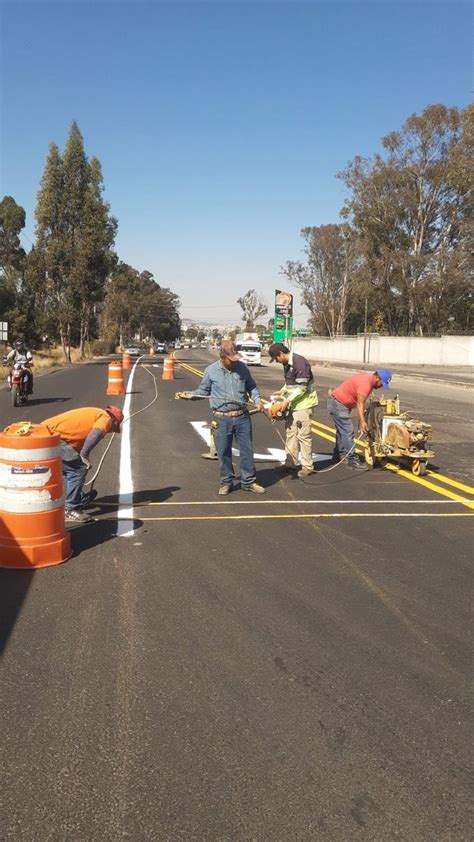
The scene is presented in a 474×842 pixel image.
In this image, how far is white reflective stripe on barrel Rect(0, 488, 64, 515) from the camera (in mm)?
5039

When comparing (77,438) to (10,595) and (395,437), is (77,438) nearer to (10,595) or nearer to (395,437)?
(10,595)

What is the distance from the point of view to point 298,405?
8.66 meters

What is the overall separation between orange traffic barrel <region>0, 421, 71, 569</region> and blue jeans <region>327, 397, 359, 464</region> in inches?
186

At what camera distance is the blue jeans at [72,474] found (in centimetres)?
602

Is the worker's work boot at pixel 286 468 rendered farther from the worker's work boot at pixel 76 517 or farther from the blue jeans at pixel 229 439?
the worker's work boot at pixel 76 517

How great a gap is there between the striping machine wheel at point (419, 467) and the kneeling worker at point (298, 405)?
146 centimetres

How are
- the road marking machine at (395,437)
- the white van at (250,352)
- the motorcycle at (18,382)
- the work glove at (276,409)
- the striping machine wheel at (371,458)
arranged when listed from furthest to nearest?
the white van at (250,352), the motorcycle at (18,382), the striping machine wheel at (371,458), the road marking machine at (395,437), the work glove at (276,409)

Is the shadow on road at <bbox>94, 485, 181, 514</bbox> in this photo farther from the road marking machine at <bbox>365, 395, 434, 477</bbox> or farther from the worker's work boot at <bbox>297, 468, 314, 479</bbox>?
the road marking machine at <bbox>365, 395, 434, 477</bbox>

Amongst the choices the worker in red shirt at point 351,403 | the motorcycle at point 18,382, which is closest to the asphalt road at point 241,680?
the worker in red shirt at point 351,403

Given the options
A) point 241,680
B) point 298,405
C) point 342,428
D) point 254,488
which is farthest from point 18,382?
point 241,680

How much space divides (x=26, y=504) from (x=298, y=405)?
4.44 metres

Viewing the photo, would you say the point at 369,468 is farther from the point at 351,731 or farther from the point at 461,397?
the point at 461,397

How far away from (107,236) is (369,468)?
4303 centimetres

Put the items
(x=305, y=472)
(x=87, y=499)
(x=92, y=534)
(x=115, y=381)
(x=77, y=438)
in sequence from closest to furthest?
1. (x=92, y=534)
2. (x=77, y=438)
3. (x=87, y=499)
4. (x=305, y=472)
5. (x=115, y=381)
